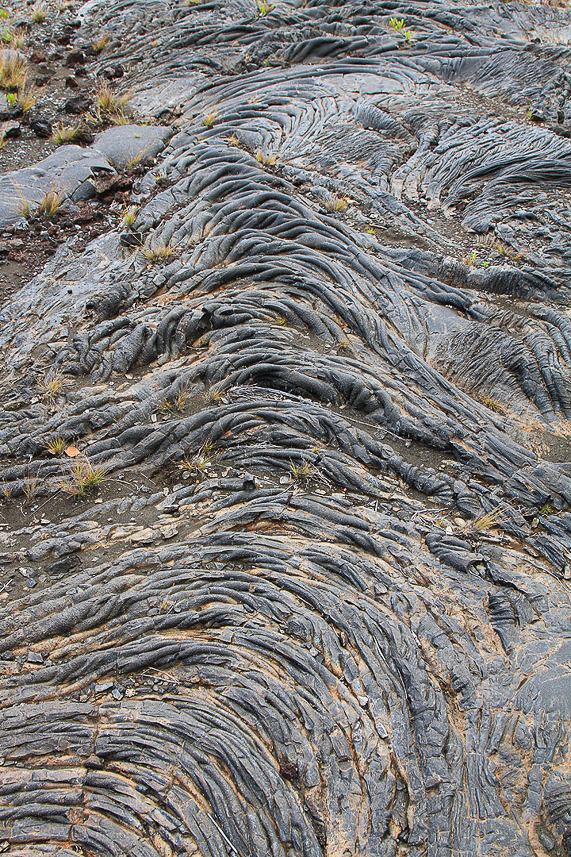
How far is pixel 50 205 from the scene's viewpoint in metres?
9.95

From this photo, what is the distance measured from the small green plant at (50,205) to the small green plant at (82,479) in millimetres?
5778

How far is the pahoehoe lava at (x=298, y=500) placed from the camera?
387cm

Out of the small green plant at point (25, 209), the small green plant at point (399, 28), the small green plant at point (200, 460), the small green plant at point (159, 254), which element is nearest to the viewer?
the small green plant at point (200, 460)

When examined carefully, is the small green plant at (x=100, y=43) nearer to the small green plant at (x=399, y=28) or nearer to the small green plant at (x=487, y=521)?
the small green plant at (x=399, y=28)

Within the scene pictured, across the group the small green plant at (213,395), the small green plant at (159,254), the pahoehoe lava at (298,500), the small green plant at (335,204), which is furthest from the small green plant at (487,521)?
the small green plant at (335,204)

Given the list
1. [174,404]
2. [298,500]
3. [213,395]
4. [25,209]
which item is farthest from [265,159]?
[298,500]

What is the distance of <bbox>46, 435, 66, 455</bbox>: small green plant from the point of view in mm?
6156

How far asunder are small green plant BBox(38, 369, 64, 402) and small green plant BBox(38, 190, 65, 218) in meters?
4.23

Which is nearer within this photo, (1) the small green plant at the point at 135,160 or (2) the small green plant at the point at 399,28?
(1) the small green plant at the point at 135,160

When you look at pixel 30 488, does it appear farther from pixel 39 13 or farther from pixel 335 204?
pixel 39 13

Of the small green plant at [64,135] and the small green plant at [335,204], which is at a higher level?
the small green plant at [64,135]

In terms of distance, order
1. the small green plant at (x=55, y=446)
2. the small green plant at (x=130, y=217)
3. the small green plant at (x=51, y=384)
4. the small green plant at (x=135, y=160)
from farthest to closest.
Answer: the small green plant at (x=135, y=160) < the small green plant at (x=130, y=217) < the small green plant at (x=51, y=384) < the small green plant at (x=55, y=446)

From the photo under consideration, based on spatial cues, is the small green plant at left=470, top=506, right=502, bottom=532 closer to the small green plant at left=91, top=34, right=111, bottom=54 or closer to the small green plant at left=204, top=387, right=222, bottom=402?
the small green plant at left=204, top=387, right=222, bottom=402

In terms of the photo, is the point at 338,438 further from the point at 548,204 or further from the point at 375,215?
the point at 548,204
